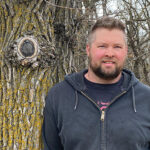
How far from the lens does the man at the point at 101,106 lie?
189cm

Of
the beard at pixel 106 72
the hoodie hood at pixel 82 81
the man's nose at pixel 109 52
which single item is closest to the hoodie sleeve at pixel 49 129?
the hoodie hood at pixel 82 81

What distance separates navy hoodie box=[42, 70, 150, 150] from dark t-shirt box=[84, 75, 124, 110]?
0.04m

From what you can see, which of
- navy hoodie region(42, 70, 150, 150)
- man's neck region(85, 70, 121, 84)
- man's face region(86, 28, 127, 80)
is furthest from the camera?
man's neck region(85, 70, 121, 84)

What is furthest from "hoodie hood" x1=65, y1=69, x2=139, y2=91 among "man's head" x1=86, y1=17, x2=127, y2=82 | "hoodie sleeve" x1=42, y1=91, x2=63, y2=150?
"hoodie sleeve" x1=42, y1=91, x2=63, y2=150

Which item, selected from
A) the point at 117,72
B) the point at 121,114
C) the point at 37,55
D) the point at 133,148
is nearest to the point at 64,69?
the point at 37,55

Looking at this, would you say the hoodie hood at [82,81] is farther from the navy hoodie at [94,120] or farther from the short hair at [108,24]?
the short hair at [108,24]

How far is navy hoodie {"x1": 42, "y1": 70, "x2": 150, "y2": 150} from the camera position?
188 centimetres

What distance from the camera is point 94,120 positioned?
6.35 feet

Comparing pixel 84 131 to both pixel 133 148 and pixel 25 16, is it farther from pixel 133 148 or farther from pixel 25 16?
pixel 25 16

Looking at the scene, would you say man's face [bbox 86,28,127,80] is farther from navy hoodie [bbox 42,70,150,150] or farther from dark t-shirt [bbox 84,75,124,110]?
navy hoodie [bbox 42,70,150,150]

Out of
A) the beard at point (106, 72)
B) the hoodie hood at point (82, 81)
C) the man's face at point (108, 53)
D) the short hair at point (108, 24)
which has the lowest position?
the hoodie hood at point (82, 81)

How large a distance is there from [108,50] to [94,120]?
24.8 inches

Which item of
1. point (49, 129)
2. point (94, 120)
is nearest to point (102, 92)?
point (94, 120)

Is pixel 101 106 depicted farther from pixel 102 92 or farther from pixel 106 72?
pixel 106 72
